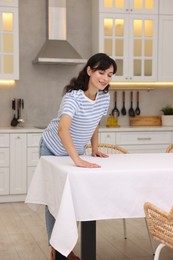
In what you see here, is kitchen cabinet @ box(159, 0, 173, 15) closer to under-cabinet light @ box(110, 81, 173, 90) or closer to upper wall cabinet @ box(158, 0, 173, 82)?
upper wall cabinet @ box(158, 0, 173, 82)

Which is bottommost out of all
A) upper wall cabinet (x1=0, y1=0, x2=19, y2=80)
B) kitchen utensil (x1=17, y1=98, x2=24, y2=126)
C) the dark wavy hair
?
kitchen utensil (x1=17, y1=98, x2=24, y2=126)

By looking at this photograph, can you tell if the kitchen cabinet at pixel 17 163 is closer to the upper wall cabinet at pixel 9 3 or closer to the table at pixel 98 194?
the upper wall cabinet at pixel 9 3

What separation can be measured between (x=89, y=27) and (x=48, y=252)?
10.8ft

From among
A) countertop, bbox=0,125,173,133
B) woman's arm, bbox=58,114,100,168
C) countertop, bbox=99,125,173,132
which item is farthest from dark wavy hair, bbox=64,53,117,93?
countertop, bbox=99,125,173,132

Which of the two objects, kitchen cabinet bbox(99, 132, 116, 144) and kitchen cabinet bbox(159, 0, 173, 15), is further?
kitchen cabinet bbox(159, 0, 173, 15)

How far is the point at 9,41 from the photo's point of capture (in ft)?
17.4

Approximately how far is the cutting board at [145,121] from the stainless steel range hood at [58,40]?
110cm

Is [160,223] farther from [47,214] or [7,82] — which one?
[7,82]

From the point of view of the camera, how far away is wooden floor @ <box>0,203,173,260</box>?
3369 mm

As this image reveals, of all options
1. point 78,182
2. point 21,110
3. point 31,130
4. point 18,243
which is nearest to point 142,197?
Result: point 78,182

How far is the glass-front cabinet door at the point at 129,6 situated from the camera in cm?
550

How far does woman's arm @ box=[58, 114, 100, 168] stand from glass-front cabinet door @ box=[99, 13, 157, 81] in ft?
10.3

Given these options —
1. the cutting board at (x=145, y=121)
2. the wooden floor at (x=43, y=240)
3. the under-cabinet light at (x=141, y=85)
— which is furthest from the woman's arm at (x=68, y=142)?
the cutting board at (x=145, y=121)

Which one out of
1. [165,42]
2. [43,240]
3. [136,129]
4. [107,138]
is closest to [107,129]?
[107,138]
